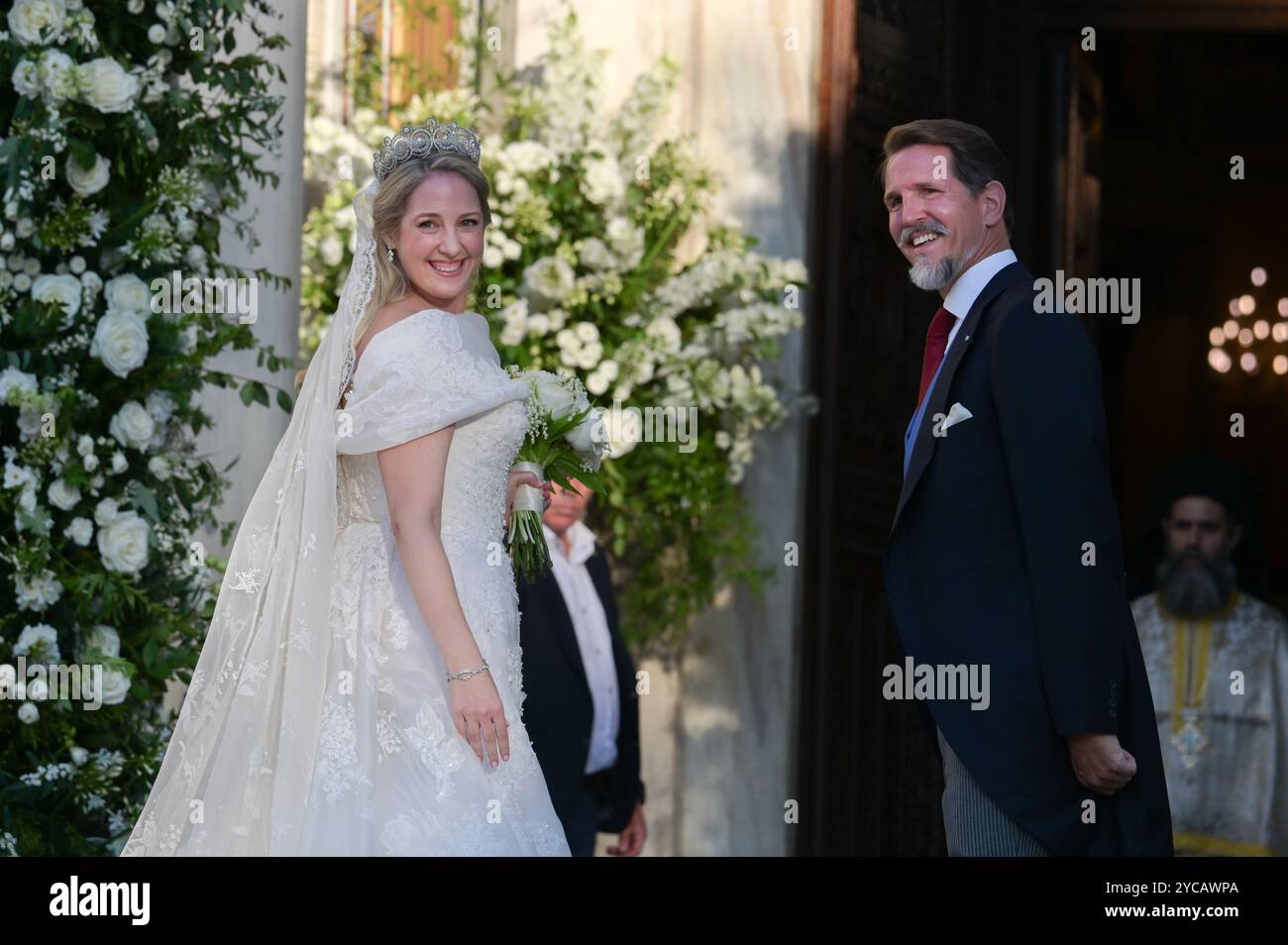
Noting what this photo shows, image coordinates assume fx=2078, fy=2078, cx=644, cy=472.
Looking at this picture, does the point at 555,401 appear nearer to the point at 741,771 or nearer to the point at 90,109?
the point at 90,109

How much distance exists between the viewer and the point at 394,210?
4.41 meters

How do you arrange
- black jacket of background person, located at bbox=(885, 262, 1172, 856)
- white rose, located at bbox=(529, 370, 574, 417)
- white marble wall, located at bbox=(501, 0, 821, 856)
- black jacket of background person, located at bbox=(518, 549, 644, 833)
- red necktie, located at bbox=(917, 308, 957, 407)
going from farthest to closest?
white marble wall, located at bbox=(501, 0, 821, 856) → black jacket of background person, located at bbox=(518, 549, 644, 833) → white rose, located at bbox=(529, 370, 574, 417) → red necktie, located at bbox=(917, 308, 957, 407) → black jacket of background person, located at bbox=(885, 262, 1172, 856)

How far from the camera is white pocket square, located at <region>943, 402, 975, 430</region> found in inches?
158

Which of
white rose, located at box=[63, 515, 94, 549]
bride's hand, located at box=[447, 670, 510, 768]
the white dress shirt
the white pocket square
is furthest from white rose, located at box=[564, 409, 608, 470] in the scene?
the white dress shirt

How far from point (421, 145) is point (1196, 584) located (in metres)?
3.41

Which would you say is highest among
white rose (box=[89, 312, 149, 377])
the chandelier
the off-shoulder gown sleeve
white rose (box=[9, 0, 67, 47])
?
the chandelier

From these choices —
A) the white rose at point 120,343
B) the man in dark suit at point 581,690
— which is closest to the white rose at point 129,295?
the white rose at point 120,343

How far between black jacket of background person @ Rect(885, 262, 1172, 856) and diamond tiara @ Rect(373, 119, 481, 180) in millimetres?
1193

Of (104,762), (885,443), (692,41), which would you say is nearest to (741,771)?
(885,443)

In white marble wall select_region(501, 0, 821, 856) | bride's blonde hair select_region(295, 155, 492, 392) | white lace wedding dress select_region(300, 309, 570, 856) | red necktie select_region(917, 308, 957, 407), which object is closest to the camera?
white lace wedding dress select_region(300, 309, 570, 856)

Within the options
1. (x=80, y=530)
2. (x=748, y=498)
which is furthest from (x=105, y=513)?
(x=748, y=498)

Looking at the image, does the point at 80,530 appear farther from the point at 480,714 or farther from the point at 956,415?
the point at 956,415

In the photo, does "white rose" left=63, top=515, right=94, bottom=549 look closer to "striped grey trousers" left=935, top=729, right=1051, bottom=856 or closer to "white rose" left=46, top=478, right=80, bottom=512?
"white rose" left=46, top=478, right=80, bottom=512

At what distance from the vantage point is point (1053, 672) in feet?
12.5
